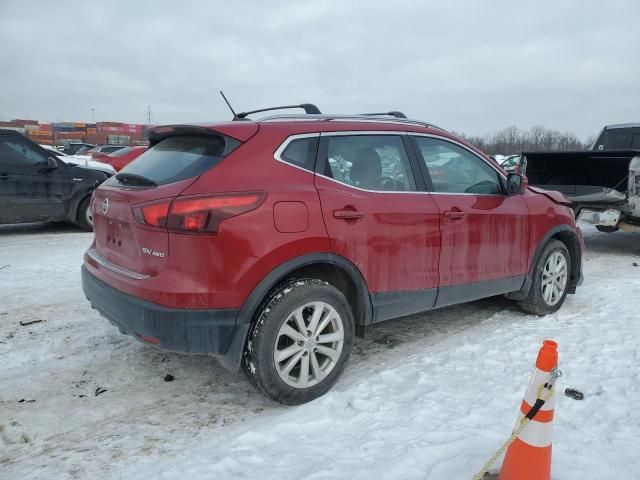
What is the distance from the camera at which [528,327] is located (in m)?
4.39

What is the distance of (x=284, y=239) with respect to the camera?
2820 millimetres

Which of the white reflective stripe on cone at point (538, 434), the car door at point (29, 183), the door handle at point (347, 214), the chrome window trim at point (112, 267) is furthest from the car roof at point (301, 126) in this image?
the car door at point (29, 183)

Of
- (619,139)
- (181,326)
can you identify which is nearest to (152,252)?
(181,326)

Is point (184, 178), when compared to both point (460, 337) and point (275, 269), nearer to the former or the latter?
point (275, 269)

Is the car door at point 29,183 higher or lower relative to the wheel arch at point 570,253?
higher

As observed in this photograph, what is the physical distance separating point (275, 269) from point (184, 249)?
1.68 ft

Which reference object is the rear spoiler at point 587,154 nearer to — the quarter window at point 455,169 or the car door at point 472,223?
the car door at point 472,223

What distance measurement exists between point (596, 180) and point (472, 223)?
564cm

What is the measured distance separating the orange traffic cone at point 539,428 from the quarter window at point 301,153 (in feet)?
5.47

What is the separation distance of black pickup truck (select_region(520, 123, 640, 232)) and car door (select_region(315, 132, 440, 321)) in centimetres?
509

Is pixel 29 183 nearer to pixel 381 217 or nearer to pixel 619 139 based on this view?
pixel 381 217

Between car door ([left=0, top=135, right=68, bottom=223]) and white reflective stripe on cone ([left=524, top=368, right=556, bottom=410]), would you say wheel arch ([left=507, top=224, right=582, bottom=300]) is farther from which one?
car door ([left=0, top=135, right=68, bottom=223])

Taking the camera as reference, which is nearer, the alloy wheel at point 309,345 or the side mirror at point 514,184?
the alloy wheel at point 309,345

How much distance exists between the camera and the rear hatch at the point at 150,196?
2.71 meters
